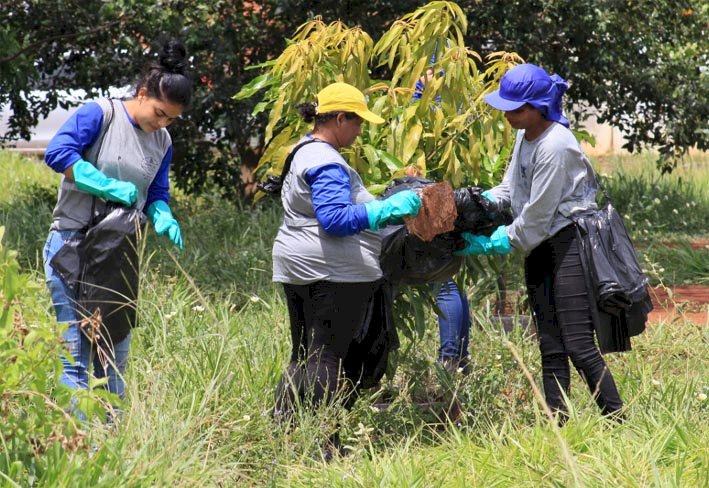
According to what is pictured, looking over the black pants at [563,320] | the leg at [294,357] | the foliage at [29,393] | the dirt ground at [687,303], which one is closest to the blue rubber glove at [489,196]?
the black pants at [563,320]

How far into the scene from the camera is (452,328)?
536 cm

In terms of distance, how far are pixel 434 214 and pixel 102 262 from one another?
119 centimetres

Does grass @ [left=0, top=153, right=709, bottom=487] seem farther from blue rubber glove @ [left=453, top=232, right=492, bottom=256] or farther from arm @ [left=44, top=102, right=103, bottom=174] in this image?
arm @ [left=44, top=102, right=103, bottom=174]

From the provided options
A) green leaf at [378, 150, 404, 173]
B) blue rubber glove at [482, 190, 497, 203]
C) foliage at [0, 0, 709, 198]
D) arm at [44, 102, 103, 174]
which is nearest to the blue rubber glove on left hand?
blue rubber glove at [482, 190, 497, 203]

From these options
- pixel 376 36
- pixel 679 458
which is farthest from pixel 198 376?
pixel 376 36

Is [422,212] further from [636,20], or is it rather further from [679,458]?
[636,20]

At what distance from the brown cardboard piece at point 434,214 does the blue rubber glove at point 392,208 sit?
0.06 metres

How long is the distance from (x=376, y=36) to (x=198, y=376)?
464cm

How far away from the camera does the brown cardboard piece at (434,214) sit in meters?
4.09

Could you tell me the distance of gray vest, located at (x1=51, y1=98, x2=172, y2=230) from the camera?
13.6ft

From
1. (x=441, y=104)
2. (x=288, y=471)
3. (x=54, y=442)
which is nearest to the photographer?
(x=54, y=442)

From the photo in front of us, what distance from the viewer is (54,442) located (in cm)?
325

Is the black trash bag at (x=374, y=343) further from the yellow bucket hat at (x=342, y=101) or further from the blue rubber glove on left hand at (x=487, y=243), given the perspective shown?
the yellow bucket hat at (x=342, y=101)

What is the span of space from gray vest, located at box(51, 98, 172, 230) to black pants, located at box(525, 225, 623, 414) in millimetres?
1555
